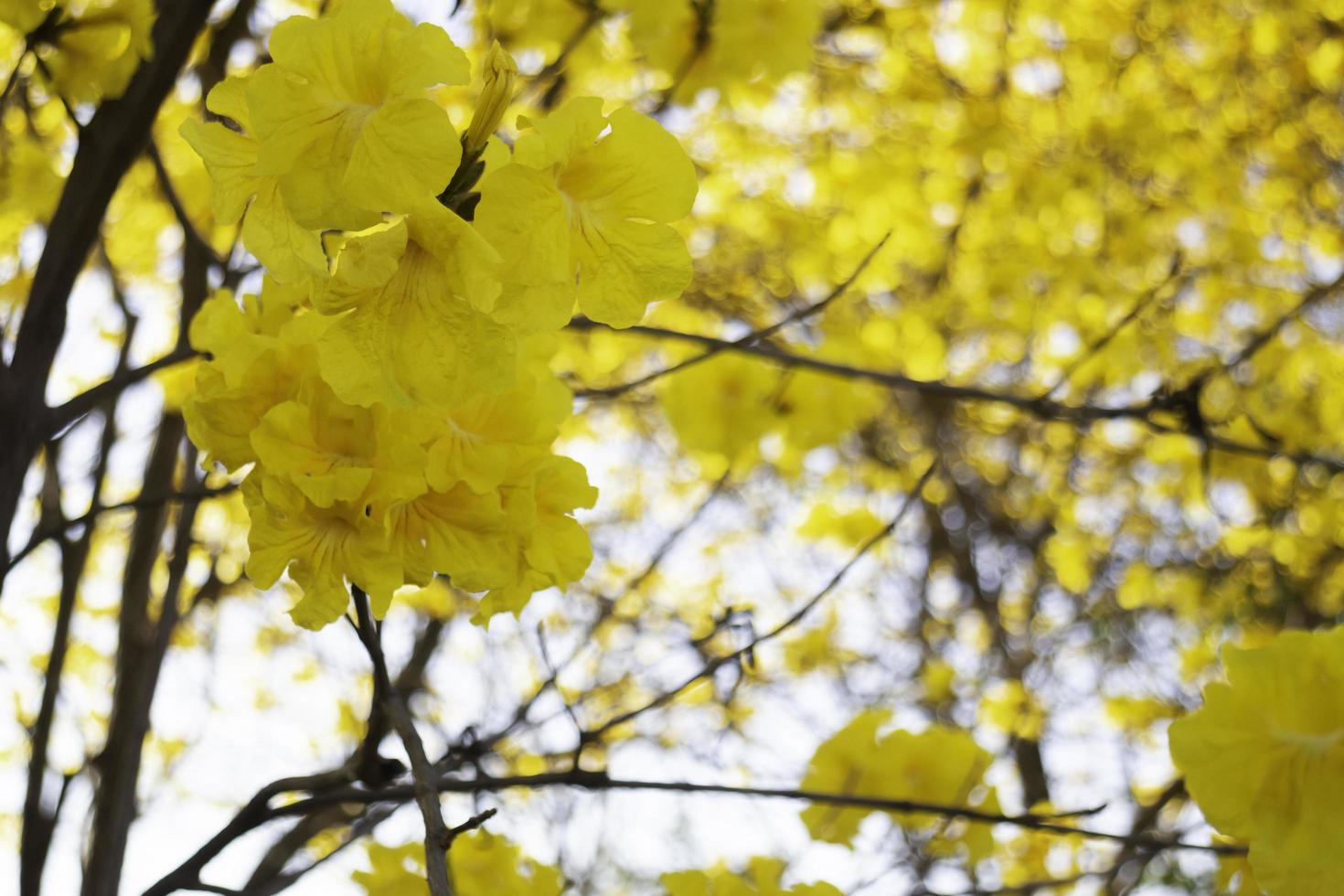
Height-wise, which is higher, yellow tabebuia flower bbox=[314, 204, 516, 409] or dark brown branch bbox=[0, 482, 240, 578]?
dark brown branch bbox=[0, 482, 240, 578]

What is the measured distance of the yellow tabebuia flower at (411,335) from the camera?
0.75 metres

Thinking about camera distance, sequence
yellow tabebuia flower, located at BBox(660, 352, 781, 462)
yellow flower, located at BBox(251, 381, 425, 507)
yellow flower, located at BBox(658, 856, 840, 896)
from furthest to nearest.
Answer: yellow tabebuia flower, located at BBox(660, 352, 781, 462)
yellow flower, located at BBox(658, 856, 840, 896)
yellow flower, located at BBox(251, 381, 425, 507)

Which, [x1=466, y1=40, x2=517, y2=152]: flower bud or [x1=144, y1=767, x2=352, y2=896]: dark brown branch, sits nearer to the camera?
[x1=466, y1=40, x2=517, y2=152]: flower bud

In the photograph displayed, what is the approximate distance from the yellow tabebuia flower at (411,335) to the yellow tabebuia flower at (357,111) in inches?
1.8

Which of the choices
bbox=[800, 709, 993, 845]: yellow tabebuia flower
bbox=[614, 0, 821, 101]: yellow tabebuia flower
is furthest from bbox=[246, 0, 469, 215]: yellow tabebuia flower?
bbox=[800, 709, 993, 845]: yellow tabebuia flower

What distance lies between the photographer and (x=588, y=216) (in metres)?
0.81

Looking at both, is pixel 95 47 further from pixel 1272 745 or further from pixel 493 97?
pixel 1272 745

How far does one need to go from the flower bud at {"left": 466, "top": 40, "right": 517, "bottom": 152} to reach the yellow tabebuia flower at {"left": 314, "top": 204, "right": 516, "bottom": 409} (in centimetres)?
9

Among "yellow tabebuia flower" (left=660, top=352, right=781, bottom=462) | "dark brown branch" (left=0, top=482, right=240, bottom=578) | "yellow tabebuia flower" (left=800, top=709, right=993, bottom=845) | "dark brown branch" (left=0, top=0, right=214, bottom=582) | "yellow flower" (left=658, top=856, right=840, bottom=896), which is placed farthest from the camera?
"yellow tabebuia flower" (left=660, top=352, right=781, bottom=462)

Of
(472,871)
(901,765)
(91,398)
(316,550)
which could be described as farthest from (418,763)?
(901,765)

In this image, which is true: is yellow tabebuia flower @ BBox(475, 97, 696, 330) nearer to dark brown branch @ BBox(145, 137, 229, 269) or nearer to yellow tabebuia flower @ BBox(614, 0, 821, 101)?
dark brown branch @ BBox(145, 137, 229, 269)

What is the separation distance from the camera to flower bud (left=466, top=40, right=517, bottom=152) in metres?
0.76

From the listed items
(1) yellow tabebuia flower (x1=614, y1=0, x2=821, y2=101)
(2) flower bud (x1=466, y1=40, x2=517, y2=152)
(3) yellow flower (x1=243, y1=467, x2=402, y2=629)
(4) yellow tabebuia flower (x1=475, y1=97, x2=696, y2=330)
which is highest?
(1) yellow tabebuia flower (x1=614, y1=0, x2=821, y2=101)

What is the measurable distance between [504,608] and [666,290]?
11.6 inches
